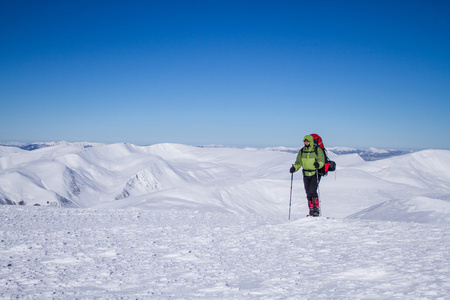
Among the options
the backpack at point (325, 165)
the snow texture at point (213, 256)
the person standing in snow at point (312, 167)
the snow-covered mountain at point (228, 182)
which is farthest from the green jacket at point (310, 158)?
the snow-covered mountain at point (228, 182)

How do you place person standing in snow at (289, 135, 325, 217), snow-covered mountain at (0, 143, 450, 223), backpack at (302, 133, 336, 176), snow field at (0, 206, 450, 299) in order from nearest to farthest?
1. snow field at (0, 206, 450, 299)
2. person standing in snow at (289, 135, 325, 217)
3. backpack at (302, 133, 336, 176)
4. snow-covered mountain at (0, 143, 450, 223)

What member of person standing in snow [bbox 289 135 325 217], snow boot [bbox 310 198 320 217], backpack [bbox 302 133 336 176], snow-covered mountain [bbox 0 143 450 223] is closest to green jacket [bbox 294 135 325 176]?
person standing in snow [bbox 289 135 325 217]

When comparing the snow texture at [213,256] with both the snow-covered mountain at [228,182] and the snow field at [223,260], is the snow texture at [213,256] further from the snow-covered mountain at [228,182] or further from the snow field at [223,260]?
the snow-covered mountain at [228,182]

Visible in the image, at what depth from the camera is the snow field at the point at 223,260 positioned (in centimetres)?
453

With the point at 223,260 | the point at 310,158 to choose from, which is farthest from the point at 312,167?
the point at 223,260

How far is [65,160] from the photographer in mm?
178500

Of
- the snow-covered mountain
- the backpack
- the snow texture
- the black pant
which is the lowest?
the snow-covered mountain

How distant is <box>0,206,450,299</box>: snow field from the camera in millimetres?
4527

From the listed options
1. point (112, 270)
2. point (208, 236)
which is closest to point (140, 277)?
point (112, 270)

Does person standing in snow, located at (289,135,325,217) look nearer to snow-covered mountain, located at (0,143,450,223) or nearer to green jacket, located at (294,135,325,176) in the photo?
green jacket, located at (294,135,325,176)

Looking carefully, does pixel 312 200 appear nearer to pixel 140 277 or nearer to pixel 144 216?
pixel 144 216

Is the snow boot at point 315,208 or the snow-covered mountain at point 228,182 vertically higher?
the snow boot at point 315,208

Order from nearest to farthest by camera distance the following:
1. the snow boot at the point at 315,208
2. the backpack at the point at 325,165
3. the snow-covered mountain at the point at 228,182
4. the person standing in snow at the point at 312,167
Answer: the snow boot at the point at 315,208 < the person standing in snow at the point at 312,167 < the backpack at the point at 325,165 < the snow-covered mountain at the point at 228,182

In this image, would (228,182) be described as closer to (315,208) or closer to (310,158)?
(315,208)
